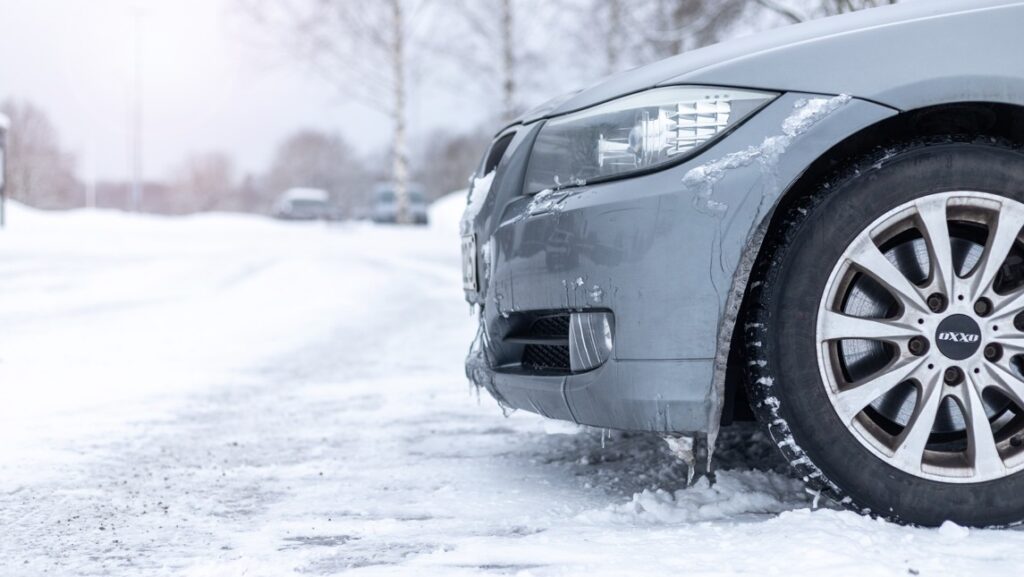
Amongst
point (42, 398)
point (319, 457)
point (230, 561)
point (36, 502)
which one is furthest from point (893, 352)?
point (42, 398)

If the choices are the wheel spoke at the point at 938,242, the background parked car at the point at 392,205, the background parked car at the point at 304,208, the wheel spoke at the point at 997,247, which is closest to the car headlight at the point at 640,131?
the wheel spoke at the point at 938,242

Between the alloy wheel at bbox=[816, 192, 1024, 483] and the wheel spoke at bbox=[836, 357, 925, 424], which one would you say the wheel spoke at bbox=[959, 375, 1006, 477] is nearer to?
the alloy wheel at bbox=[816, 192, 1024, 483]

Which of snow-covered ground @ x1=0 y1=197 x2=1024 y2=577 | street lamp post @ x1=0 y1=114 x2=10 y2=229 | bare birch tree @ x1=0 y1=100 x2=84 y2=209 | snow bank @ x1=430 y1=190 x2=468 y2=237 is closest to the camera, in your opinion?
snow-covered ground @ x1=0 y1=197 x2=1024 y2=577

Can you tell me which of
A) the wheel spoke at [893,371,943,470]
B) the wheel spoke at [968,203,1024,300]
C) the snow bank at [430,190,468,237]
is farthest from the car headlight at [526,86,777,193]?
the snow bank at [430,190,468,237]

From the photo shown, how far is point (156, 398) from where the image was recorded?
483 cm

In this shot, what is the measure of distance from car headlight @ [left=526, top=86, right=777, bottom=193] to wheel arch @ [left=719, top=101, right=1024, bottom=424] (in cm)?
23

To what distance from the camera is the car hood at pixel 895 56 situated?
2.41 m

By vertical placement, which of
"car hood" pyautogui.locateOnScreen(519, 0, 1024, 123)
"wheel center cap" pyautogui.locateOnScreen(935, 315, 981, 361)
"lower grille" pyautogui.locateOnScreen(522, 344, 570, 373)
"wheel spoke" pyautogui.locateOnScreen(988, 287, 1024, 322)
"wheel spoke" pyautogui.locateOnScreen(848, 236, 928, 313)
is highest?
"car hood" pyautogui.locateOnScreen(519, 0, 1024, 123)

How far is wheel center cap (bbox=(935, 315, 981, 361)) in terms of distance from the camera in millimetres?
2396

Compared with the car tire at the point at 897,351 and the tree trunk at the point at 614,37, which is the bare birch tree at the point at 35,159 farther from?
the car tire at the point at 897,351

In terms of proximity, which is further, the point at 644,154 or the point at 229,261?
the point at 229,261

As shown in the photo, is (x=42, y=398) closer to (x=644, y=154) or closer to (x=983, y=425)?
(x=644, y=154)

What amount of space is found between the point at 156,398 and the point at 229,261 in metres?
8.97

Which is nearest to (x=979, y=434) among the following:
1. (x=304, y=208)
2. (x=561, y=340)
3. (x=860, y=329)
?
(x=860, y=329)
